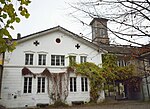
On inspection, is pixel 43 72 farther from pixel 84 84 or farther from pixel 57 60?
pixel 84 84

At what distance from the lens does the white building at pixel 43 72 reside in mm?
17578

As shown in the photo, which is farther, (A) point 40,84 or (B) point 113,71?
(B) point 113,71

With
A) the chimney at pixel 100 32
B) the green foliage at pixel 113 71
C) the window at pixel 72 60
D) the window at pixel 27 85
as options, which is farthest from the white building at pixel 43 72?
the chimney at pixel 100 32

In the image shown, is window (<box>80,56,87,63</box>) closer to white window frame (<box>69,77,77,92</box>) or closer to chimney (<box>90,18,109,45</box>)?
white window frame (<box>69,77,77,92</box>)

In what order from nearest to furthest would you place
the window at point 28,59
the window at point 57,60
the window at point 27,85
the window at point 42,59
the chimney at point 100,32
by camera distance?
1. the chimney at point 100,32
2. the window at point 27,85
3. the window at point 28,59
4. the window at point 42,59
5. the window at point 57,60

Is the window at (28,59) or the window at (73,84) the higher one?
the window at (28,59)

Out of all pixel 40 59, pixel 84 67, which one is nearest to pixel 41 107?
pixel 40 59

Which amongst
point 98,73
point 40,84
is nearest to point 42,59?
point 40,84

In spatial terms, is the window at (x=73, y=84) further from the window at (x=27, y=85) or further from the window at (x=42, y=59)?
the window at (x=27, y=85)

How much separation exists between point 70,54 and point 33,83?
5.51m

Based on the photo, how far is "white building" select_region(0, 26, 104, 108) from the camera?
17.6m

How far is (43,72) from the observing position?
18688mm

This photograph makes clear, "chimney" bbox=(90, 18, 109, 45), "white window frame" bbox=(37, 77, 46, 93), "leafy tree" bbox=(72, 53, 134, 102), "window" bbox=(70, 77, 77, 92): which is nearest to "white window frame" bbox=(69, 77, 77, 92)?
"window" bbox=(70, 77, 77, 92)

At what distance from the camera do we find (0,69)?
57.2ft
